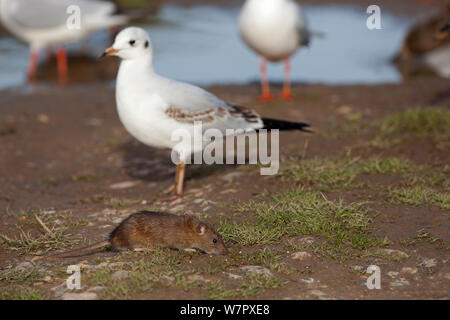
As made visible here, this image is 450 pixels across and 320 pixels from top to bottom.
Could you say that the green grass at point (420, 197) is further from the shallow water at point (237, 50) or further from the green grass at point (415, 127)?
the shallow water at point (237, 50)

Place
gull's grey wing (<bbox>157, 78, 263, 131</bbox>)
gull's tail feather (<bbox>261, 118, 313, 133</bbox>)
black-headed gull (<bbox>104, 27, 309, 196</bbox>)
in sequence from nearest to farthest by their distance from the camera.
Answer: black-headed gull (<bbox>104, 27, 309, 196</bbox>), gull's grey wing (<bbox>157, 78, 263, 131</bbox>), gull's tail feather (<bbox>261, 118, 313, 133</bbox>)

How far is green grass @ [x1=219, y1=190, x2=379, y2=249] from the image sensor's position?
4570mm

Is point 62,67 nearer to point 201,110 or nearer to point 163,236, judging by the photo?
point 201,110

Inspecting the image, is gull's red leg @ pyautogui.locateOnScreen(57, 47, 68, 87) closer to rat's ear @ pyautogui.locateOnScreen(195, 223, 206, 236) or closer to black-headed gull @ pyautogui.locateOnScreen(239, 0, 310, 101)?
black-headed gull @ pyautogui.locateOnScreen(239, 0, 310, 101)

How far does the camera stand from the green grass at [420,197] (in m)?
5.04

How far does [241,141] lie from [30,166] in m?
2.02

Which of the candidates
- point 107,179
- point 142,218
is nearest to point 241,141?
point 107,179

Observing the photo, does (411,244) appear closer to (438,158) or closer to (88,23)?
(438,158)

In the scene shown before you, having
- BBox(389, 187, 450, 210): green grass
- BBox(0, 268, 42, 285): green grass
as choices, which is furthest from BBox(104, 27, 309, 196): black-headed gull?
BBox(0, 268, 42, 285): green grass

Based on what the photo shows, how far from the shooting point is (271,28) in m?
9.12

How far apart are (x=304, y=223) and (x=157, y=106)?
149 centimetres

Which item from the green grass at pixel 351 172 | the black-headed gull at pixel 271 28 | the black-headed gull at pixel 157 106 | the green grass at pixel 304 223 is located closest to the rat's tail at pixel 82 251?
the green grass at pixel 304 223

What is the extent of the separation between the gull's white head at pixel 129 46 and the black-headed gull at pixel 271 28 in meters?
3.61

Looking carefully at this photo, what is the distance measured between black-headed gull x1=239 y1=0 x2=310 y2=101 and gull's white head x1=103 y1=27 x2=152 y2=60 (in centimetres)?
361
